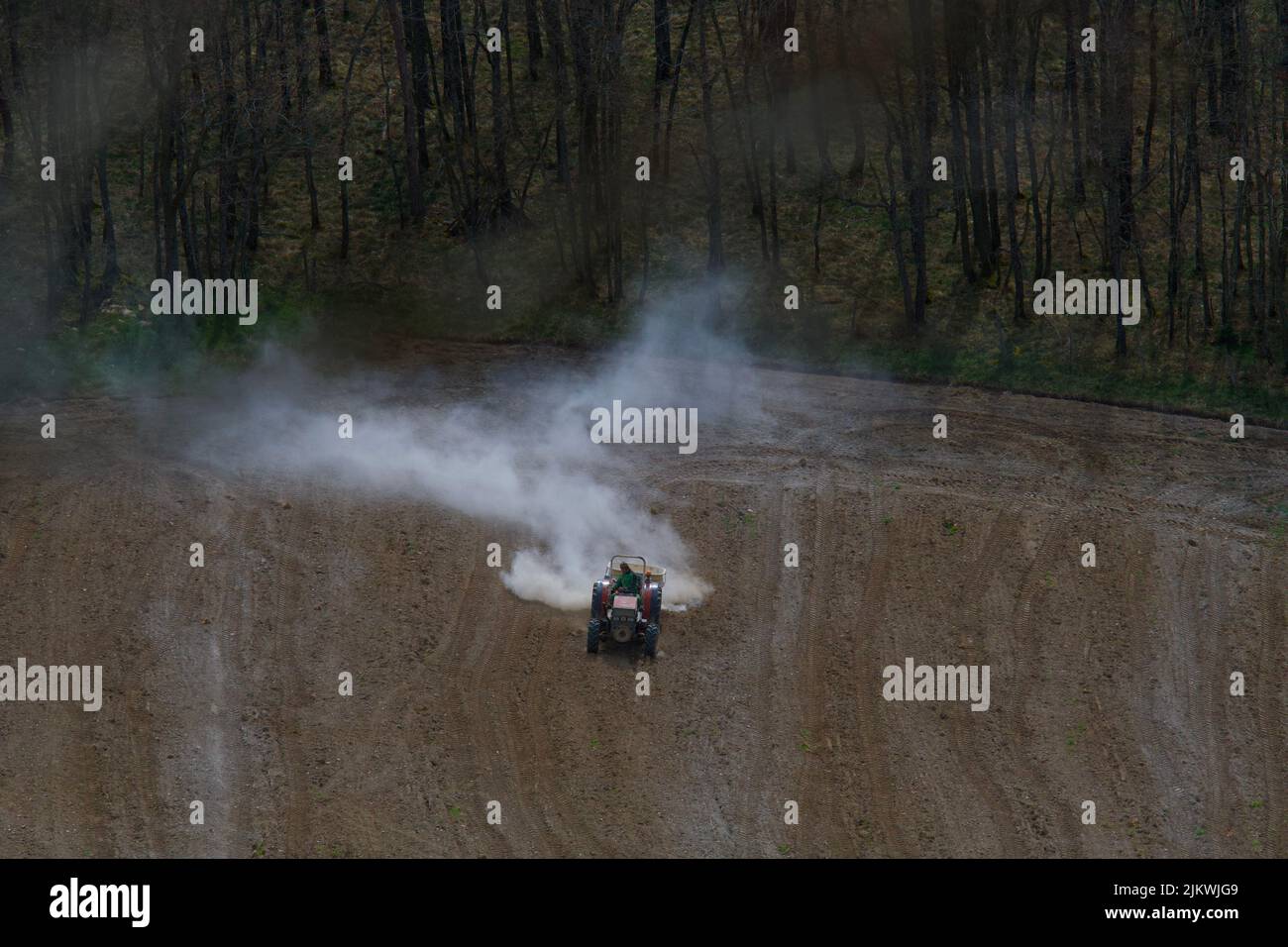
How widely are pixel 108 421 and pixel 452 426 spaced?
297 inches

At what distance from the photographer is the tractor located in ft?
95.8

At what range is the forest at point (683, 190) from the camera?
39.9m

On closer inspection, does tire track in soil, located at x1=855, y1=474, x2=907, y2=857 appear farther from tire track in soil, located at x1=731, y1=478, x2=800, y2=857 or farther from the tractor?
the tractor

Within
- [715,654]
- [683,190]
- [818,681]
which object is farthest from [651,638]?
[683,190]

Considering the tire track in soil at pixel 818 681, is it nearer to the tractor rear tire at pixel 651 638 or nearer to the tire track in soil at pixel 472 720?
the tractor rear tire at pixel 651 638

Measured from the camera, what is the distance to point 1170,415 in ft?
124

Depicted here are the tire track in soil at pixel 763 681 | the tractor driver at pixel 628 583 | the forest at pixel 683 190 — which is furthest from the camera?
the forest at pixel 683 190

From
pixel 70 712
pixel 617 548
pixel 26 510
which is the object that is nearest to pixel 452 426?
pixel 617 548

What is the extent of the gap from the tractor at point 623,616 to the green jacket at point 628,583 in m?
0.09

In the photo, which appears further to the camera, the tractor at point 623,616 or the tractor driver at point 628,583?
the tractor driver at point 628,583

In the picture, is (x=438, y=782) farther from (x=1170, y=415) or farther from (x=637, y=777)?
(x=1170, y=415)

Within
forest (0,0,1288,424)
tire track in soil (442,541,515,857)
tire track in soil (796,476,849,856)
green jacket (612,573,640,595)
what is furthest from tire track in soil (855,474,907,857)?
forest (0,0,1288,424)

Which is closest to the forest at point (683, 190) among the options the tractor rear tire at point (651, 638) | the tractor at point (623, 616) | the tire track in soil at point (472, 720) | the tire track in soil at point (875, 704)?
the tire track in soil at point (875, 704)

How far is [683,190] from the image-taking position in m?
46.5
